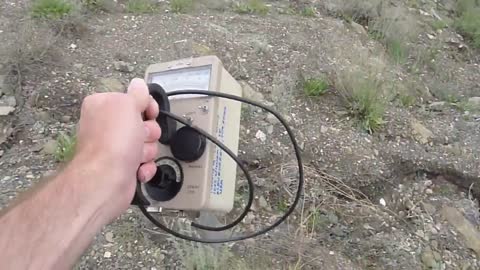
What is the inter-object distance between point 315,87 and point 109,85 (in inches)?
31.5

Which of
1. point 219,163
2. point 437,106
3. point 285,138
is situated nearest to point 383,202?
point 285,138

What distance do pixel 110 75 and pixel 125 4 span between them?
0.59m

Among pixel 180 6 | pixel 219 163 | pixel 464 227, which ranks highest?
pixel 219 163

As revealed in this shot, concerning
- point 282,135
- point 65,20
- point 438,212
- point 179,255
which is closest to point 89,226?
point 179,255

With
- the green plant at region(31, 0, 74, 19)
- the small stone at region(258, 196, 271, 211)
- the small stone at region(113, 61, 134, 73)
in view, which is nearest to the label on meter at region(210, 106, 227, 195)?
the small stone at region(258, 196, 271, 211)

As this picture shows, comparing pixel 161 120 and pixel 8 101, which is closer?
pixel 161 120

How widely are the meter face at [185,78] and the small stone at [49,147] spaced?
656mm

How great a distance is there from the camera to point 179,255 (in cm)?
200

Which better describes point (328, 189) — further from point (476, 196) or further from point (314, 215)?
point (476, 196)

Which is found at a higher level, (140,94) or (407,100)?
(140,94)

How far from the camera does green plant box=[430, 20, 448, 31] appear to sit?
3.63 m

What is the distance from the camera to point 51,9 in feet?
9.10

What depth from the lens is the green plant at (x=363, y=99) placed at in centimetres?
262

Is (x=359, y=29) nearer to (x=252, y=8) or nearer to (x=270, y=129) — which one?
(x=252, y=8)
